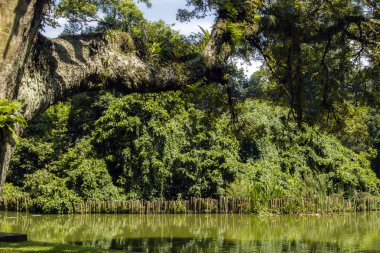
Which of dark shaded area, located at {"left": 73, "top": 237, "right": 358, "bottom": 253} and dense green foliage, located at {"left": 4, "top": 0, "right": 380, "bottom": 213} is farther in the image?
dense green foliage, located at {"left": 4, "top": 0, "right": 380, "bottom": 213}

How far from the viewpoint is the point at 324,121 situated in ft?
36.6

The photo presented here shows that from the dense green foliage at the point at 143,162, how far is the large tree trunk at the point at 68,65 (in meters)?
13.9

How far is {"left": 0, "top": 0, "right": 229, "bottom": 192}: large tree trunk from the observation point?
5230mm

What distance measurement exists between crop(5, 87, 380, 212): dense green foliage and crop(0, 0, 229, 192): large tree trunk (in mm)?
13851

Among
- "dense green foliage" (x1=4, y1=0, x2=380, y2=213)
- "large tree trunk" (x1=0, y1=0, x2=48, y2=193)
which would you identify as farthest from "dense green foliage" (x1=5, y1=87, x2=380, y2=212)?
"large tree trunk" (x1=0, y1=0, x2=48, y2=193)

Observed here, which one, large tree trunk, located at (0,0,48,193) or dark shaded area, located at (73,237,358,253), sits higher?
large tree trunk, located at (0,0,48,193)

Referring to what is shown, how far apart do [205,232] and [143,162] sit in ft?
29.4

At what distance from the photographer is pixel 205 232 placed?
49.0 feet

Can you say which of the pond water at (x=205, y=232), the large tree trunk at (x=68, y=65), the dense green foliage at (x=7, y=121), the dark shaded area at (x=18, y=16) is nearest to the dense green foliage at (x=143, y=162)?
the pond water at (x=205, y=232)

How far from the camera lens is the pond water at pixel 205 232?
38.7 feet

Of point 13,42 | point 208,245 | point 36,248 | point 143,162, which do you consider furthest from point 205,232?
point 13,42

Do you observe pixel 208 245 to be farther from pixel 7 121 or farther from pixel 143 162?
pixel 143 162

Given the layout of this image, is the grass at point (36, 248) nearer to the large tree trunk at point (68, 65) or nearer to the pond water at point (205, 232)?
the large tree trunk at point (68, 65)

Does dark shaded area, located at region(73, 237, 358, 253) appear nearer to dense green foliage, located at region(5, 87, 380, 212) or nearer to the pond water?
the pond water
